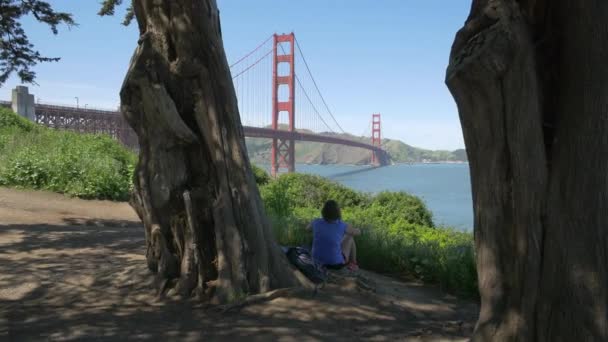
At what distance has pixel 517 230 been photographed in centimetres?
274

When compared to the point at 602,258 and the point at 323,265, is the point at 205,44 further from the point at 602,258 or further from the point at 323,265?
the point at 602,258

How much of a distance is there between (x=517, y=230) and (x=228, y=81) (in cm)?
265

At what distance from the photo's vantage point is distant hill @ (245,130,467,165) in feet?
132

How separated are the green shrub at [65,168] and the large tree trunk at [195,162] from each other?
7.57 meters

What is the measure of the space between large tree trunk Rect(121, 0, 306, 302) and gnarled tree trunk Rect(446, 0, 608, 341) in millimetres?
2051

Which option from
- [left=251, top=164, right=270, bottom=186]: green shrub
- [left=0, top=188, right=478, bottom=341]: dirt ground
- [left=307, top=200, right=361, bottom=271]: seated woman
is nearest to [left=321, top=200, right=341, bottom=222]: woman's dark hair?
[left=307, top=200, right=361, bottom=271]: seated woman

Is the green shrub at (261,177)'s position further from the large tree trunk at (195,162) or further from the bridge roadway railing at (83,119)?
the large tree trunk at (195,162)

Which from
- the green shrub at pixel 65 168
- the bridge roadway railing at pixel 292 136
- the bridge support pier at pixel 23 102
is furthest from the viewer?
the bridge roadway railing at pixel 292 136

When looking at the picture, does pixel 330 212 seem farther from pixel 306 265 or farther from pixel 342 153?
pixel 342 153

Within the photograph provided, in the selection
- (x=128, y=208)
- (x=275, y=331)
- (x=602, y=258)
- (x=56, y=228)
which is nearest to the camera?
(x=602, y=258)

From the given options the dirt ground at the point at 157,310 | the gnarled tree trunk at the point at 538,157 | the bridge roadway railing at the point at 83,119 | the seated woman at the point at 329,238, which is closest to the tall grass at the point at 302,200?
the dirt ground at the point at 157,310

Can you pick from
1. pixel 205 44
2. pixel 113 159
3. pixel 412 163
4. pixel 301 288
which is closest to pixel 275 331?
pixel 301 288

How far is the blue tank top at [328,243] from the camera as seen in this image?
522cm

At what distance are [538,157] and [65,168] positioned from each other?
11337 millimetres
